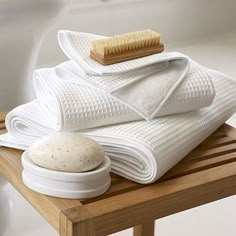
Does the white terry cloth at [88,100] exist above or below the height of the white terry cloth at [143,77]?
below

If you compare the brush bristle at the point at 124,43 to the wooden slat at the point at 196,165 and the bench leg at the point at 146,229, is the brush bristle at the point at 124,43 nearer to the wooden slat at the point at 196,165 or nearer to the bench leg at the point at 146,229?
the wooden slat at the point at 196,165

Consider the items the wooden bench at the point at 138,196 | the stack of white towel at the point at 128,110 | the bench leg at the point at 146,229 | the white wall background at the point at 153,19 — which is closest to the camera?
the wooden bench at the point at 138,196

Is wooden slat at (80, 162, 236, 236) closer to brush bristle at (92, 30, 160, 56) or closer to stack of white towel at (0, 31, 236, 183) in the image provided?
stack of white towel at (0, 31, 236, 183)

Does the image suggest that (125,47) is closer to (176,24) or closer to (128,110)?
(128,110)

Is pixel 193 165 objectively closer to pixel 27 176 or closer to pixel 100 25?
pixel 27 176

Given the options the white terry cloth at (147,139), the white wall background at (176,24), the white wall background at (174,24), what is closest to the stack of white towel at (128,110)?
the white terry cloth at (147,139)

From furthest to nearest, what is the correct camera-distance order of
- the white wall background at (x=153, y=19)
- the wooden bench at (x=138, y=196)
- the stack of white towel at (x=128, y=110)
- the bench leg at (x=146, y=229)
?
the white wall background at (x=153, y=19) < the bench leg at (x=146, y=229) < the stack of white towel at (x=128, y=110) < the wooden bench at (x=138, y=196)

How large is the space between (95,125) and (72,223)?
212 mm

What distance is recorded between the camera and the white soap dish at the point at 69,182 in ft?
2.77

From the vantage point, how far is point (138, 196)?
0.87 metres

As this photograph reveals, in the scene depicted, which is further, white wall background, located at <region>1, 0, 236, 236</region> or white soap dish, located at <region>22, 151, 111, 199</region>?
white wall background, located at <region>1, 0, 236, 236</region>

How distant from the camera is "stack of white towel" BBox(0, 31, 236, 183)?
929 millimetres

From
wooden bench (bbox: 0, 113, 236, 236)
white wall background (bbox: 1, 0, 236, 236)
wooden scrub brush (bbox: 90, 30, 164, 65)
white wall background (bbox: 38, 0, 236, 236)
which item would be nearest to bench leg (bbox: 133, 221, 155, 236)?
wooden bench (bbox: 0, 113, 236, 236)

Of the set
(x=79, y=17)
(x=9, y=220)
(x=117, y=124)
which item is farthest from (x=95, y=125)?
(x=79, y=17)
